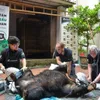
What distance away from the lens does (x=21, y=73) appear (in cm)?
549

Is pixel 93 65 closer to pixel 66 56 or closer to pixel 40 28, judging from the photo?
pixel 66 56

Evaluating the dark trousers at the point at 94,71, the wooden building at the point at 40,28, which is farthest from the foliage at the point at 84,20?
the dark trousers at the point at 94,71

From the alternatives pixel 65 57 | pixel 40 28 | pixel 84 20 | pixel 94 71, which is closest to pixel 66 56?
pixel 65 57

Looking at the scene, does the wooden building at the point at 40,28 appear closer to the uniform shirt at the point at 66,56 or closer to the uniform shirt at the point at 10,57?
the uniform shirt at the point at 66,56

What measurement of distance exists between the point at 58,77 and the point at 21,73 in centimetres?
85

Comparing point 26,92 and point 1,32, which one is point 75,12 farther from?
point 26,92

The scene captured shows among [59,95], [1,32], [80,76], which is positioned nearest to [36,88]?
[59,95]

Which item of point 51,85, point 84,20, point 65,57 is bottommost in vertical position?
point 51,85

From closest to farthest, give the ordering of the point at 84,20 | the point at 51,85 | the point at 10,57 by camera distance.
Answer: the point at 51,85 → the point at 10,57 → the point at 84,20

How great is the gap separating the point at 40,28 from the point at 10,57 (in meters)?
10.5

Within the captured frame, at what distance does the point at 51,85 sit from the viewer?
4.98 m

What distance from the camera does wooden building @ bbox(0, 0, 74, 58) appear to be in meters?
15.5

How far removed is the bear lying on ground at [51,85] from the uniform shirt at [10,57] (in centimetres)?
89

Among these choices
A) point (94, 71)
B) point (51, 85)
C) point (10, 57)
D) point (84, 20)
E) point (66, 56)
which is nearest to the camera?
point (51, 85)
